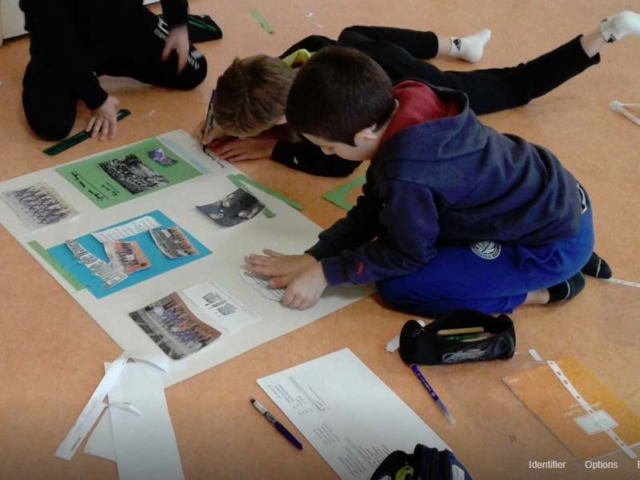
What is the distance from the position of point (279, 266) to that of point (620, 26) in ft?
4.35

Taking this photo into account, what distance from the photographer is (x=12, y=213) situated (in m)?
1.53

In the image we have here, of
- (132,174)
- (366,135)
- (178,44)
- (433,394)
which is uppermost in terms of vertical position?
(366,135)

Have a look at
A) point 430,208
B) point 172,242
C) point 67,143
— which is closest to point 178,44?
point 67,143

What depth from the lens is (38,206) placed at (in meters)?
1.56

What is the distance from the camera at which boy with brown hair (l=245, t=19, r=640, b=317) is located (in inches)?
47.7

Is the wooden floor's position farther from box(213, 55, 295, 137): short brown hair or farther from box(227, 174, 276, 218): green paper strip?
box(213, 55, 295, 137): short brown hair

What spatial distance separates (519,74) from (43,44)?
1384 millimetres

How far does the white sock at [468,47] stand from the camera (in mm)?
2434

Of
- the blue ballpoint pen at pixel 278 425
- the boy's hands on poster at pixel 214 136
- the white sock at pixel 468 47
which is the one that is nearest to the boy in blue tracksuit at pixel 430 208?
the blue ballpoint pen at pixel 278 425

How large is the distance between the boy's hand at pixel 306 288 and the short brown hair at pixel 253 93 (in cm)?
44

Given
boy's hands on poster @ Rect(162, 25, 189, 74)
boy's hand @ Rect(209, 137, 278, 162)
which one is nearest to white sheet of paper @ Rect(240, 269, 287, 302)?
boy's hand @ Rect(209, 137, 278, 162)

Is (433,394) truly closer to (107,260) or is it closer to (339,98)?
(339,98)

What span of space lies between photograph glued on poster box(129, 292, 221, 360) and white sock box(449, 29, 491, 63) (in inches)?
59.7

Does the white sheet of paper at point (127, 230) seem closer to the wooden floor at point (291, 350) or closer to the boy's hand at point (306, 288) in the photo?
the wooden floor at point (291, 350)
